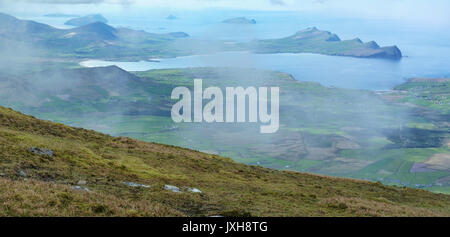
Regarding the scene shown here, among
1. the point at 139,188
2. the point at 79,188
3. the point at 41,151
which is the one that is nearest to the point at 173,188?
the point at 139,188

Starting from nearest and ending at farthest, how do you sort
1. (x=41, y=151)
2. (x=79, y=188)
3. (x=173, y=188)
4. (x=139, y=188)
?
(x=79, y=188)
(x=139, y=188)
(x=173, y=188)
(x=41, y=151)

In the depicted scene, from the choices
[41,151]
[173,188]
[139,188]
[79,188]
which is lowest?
[173,188]

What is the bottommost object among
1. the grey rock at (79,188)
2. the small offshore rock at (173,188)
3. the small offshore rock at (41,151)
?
the small offshore rock at (173,188)

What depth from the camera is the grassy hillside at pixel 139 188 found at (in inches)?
823

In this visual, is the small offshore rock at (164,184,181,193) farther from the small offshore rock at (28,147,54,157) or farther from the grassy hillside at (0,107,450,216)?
the small offshore rock at (28,147,54,157)

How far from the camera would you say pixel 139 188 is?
29219 millimetres

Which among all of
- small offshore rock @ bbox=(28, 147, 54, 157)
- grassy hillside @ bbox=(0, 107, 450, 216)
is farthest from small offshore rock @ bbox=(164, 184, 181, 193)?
small offshore rock @ bbox=(28, 147, 54, 157)

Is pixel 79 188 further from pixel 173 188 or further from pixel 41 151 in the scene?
pixel 41 151

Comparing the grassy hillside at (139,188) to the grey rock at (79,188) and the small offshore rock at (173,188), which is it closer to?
the grey rock at (79,188)

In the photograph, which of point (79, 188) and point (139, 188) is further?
point (139, 188)

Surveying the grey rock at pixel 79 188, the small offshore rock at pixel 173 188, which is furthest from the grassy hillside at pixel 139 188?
the small offshore rock at pixel 173 188
